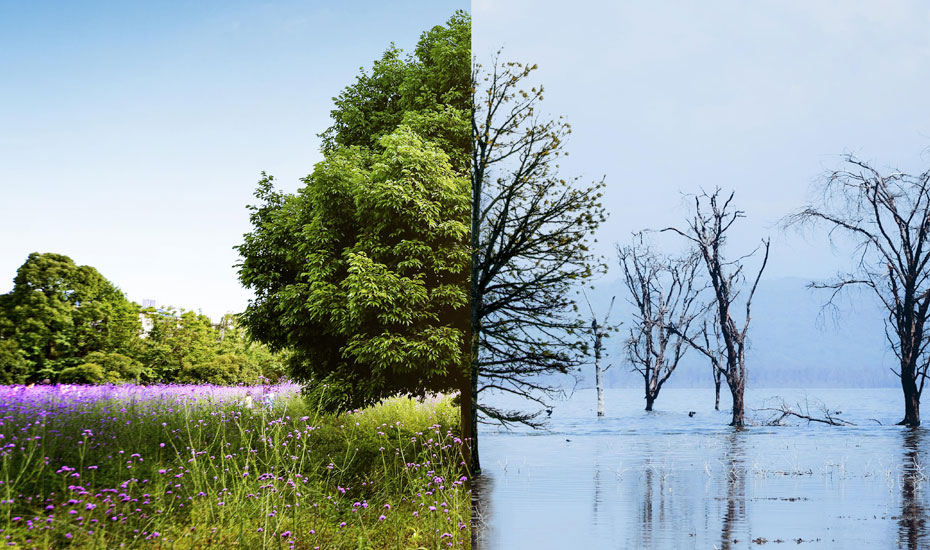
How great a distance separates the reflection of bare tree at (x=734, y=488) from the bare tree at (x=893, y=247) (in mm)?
870

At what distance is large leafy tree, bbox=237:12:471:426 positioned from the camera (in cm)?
530

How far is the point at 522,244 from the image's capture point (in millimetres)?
4840

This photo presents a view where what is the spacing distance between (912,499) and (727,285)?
4.52 ft

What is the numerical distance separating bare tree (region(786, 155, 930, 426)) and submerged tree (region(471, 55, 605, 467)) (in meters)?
1.31

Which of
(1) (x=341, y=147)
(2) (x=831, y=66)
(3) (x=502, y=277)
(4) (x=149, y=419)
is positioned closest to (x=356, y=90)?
(1) (x=341, y=147)

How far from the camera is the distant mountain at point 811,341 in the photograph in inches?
154

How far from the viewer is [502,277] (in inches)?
196

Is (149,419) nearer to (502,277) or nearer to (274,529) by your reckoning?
(274,529)

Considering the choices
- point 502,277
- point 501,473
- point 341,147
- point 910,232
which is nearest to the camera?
point 910,232

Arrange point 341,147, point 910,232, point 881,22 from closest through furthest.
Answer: point 910,232 < point 881,22 < point 341,147

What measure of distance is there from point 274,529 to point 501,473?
1381 millimetres

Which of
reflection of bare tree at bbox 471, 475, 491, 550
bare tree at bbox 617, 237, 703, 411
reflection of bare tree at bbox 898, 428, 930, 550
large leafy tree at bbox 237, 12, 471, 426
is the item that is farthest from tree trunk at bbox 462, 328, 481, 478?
reflection of bare tree at bbox 898, 428, 930, 550

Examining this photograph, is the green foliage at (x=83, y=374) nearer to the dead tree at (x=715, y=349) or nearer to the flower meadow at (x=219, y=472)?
the flower meadow at (x=219, y=472)

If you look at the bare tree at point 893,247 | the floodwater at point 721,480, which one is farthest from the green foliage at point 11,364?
the bare tree at point 893,247
